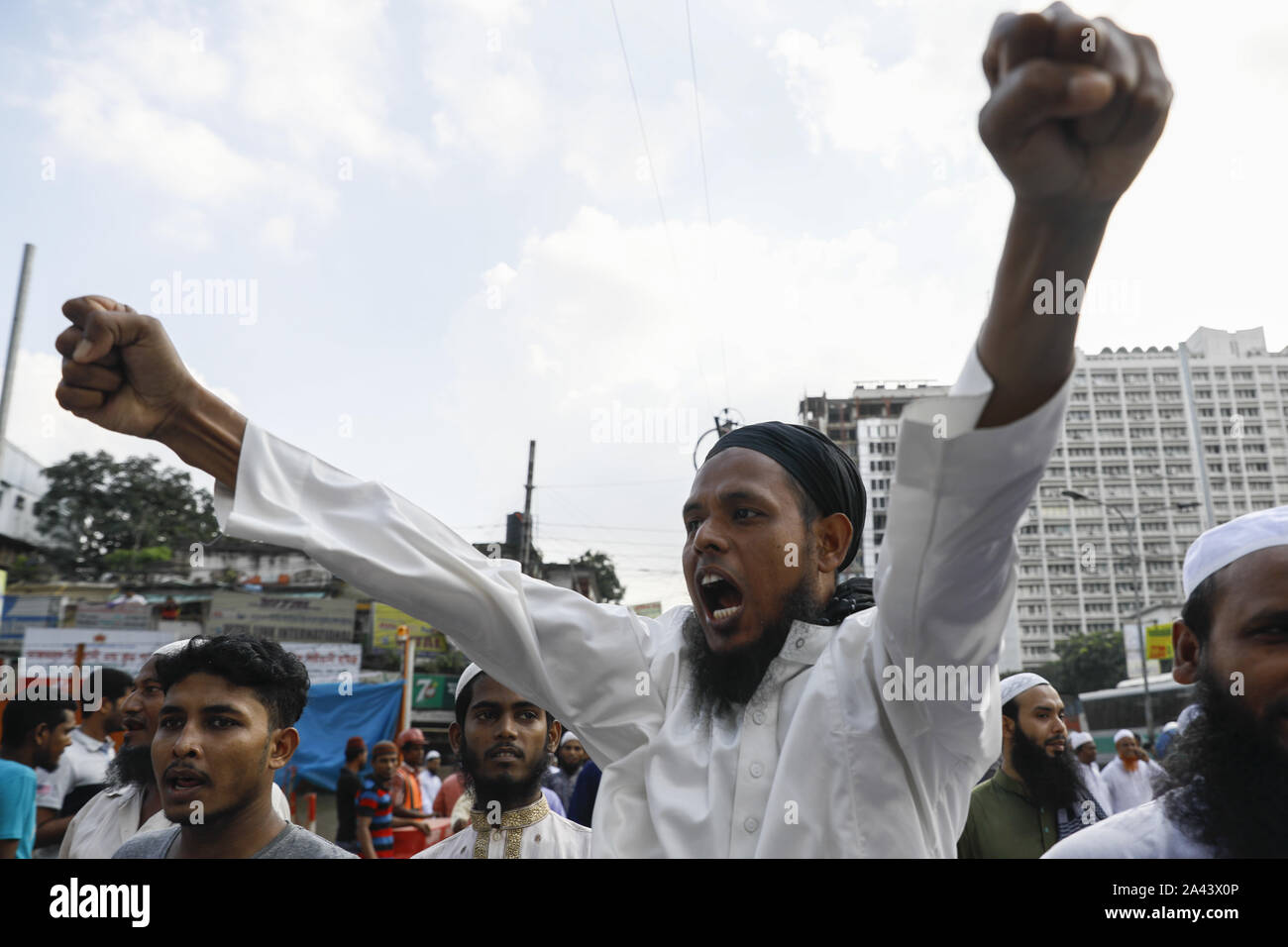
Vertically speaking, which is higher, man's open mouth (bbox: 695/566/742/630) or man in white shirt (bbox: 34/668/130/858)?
man's open mouth (bbox: 695/566/742/630)

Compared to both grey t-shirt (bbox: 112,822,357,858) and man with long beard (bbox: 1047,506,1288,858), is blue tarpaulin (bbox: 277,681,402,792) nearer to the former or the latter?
grey t-shirt (bbox: 112,822,357,858)

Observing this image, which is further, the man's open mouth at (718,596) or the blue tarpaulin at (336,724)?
the blue tarpaulin at (336,724)

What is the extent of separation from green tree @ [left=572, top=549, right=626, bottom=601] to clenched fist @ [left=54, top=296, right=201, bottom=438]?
163 feet

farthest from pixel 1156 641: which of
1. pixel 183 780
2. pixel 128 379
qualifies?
pixel 128 379

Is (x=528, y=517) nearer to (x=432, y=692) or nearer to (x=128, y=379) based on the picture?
(x=432, y=692)

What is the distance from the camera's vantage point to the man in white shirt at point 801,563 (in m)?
1.03

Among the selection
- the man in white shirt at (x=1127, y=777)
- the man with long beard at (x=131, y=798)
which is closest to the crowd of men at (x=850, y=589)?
the man with long beard at (x=131, y=798)

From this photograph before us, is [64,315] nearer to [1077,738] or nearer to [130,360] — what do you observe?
[130,360]

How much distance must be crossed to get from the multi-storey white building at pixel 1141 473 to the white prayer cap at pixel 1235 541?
10224 cm

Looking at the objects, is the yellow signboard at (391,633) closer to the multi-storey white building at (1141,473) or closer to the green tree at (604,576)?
the green tree at (604,576)

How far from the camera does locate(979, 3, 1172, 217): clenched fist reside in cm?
95

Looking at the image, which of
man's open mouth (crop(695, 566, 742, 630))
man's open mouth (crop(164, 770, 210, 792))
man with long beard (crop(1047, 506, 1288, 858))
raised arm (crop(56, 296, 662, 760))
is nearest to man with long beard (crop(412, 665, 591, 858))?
man's open mouth (crop(164, 770, 210, 792))

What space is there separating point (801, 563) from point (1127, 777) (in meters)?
8.95
